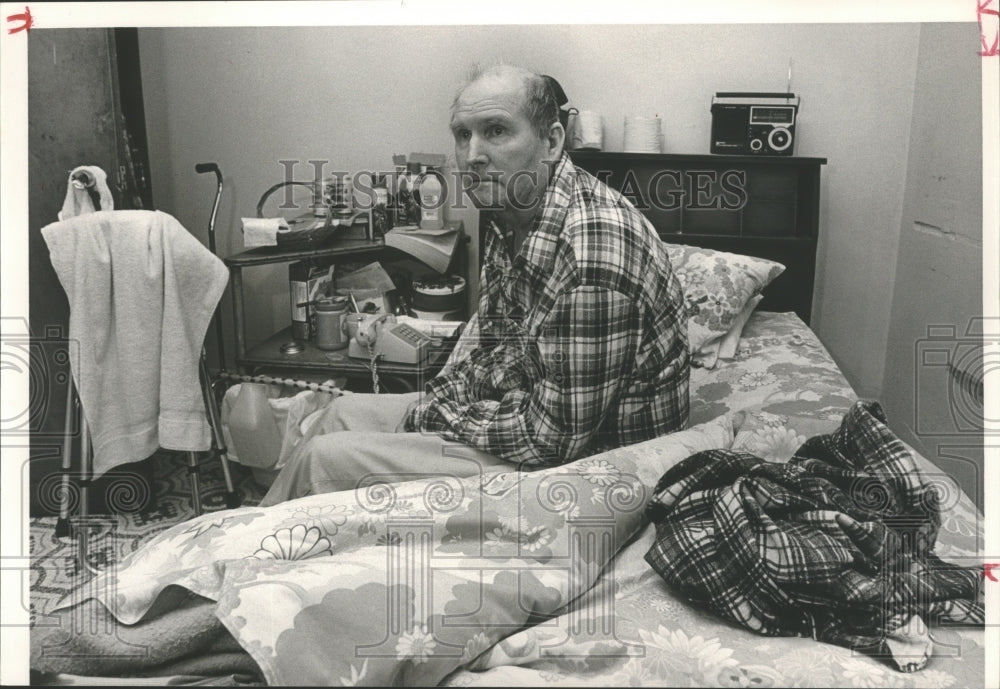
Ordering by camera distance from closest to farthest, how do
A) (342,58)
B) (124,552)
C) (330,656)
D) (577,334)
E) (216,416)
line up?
(330,656) < (577,334) < (124,552) < (216,416) < (342,58)

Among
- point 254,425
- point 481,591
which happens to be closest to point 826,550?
point 481,591

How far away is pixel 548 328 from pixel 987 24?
772 millimetres

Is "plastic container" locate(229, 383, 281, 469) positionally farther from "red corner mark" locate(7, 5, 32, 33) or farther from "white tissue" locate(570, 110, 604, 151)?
"white tissue" locate(570, 110, 604, 151)

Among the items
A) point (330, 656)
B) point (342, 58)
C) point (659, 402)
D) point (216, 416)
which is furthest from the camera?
point (342, 58)

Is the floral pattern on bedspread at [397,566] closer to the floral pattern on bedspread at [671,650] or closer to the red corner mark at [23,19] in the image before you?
the floral pattern on bedspread at [671,650]

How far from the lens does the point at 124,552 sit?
70.1 inches

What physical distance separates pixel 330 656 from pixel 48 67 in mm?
1656

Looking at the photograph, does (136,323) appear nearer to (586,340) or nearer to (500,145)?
(500,145)

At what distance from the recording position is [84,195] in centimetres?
187

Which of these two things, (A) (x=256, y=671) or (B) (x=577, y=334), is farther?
(B) (x=577, y=334)

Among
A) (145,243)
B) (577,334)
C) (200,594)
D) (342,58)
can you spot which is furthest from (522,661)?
(342,58)

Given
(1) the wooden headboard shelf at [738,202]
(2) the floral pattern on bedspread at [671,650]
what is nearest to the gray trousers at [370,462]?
(2) the floral pattern on bedspread at [671,650]

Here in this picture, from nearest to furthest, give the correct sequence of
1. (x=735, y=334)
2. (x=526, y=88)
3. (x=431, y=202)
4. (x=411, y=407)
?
(x=526, y=88)
(x=411, y=407)
(x=735, y=334)
(x=431, y=202)

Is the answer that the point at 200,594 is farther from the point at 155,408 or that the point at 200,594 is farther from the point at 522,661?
the point at 155,408
